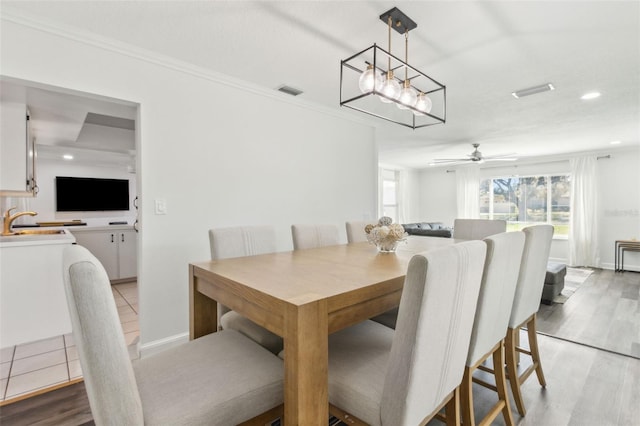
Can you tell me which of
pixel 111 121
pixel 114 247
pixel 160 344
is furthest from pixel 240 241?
pixel 114 247

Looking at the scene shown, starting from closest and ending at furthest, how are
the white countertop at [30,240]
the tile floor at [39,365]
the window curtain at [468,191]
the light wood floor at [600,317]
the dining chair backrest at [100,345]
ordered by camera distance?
the dining chair backrest at [100,345]
the tile floor at [39,365]
the white countertop at [30,240]
the light wood floor at [600,317]
the window curtain at [468,191]

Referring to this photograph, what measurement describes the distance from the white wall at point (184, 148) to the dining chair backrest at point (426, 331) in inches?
83.3

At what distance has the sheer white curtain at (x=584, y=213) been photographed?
19.8 feet

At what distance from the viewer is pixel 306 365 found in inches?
37.8

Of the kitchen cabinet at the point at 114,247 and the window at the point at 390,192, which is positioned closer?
the kitchen cabinet at the point at 114,247

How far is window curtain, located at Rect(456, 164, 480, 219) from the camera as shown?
7.64 metres

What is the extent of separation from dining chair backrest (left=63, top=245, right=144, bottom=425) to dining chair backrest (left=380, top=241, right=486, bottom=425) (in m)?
0.73

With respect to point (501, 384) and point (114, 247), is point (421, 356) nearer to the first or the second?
point (501, 384)

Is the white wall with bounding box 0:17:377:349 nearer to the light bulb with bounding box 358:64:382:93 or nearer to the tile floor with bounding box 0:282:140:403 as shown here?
the tile floor with bounding box 0:282:140:403

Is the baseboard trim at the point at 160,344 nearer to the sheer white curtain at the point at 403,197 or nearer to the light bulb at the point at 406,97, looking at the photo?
the light bulb at the point at 406,97

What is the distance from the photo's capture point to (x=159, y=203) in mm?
2406

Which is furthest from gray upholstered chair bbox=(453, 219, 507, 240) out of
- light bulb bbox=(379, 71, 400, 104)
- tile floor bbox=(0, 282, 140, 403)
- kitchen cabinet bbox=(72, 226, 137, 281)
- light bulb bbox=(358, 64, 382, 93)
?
kitchen cabinet bbox=(72, 226, 137, 281)

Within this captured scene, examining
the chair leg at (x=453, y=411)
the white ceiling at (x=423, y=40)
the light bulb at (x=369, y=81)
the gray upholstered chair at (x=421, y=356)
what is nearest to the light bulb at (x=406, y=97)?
the light bulb at (x=369, y=81)

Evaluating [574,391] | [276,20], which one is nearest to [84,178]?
[276,20]
